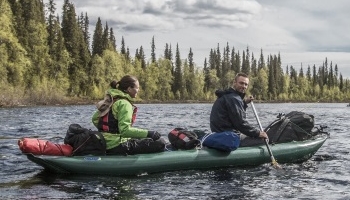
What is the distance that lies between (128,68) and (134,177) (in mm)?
73554

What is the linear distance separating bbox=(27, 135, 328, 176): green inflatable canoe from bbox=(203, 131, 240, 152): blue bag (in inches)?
4.7

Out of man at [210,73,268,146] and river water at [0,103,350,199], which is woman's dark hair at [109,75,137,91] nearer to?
river water at [0,103,350,199]

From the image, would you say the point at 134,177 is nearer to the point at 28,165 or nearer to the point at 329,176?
the point at 28,165

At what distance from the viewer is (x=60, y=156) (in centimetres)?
861

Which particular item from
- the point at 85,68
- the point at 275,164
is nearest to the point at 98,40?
the point at 85,68

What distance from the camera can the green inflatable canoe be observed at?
27.9 feet

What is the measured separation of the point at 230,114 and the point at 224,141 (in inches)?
24.6

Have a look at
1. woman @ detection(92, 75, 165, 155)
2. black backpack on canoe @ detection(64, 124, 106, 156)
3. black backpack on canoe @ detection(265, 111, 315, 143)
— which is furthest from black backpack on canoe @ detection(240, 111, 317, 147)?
black backpack on canoe @ detection(64, 124, 106, 156)

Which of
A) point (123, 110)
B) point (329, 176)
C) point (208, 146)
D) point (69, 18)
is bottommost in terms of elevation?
point (329, 176)

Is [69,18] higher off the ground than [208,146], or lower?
higher

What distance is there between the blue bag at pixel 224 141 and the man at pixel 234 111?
306 millimetres

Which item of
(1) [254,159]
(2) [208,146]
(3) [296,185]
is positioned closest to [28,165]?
(2) [208,146]

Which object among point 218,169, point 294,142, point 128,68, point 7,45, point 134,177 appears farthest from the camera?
point 128,68

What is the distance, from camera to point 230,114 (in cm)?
975
